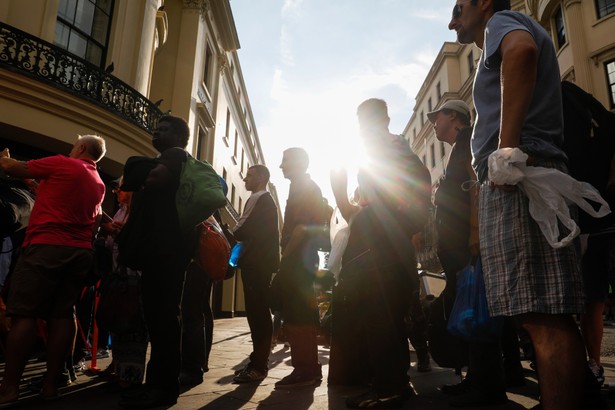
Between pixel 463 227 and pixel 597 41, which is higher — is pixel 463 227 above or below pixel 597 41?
below

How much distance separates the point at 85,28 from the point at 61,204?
8.85 metres

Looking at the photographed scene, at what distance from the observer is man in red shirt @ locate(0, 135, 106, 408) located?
2.70 m

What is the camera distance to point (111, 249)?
11.2ft

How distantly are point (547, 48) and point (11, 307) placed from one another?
3.28 meters

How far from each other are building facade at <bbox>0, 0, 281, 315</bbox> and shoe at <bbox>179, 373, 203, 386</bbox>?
681 cm

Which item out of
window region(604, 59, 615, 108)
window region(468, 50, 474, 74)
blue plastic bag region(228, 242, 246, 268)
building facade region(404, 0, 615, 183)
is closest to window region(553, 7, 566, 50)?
building facade region(404, 0, 615, 183)

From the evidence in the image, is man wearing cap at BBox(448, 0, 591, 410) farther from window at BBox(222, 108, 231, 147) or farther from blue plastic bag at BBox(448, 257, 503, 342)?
window at BBox(222, 108, 231, 147)

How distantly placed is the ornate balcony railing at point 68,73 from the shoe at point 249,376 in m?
7.39

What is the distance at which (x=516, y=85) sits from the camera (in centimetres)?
162

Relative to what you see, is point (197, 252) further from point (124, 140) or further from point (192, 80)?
point (192, 80)

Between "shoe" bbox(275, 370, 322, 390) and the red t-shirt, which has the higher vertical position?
the red t-shirt

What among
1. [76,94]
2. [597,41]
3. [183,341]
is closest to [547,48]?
[183,341]

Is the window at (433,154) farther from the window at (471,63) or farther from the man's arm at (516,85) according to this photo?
the man's arm at (516,85)

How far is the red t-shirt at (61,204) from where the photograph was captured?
114 inches
